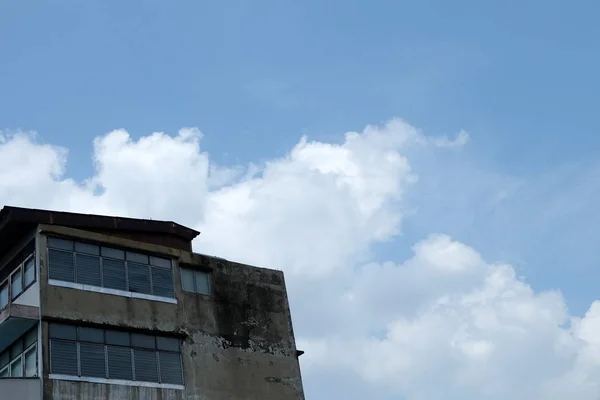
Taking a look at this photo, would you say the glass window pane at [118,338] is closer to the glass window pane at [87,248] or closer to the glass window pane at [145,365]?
the glass window pane at [145,365]

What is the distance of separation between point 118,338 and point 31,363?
8.24 ft

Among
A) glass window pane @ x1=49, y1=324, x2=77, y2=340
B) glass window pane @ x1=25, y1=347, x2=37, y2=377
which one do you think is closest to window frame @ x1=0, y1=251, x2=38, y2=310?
glass window pane @ x1=49, y1=324, x2=77, y2=340

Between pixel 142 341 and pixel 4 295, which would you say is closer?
pixel 142 341

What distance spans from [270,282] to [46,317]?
875cm

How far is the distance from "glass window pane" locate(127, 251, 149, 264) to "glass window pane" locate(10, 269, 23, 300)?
3234 millimetres

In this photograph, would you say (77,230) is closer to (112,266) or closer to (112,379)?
(112,266)

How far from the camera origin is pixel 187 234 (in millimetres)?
28688

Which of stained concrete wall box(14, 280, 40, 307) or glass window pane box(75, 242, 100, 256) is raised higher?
glass window pane box(75, 242, 100, 256)

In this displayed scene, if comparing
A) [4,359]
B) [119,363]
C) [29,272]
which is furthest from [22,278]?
[119,363]

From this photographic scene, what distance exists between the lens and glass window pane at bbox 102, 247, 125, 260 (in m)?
26.0

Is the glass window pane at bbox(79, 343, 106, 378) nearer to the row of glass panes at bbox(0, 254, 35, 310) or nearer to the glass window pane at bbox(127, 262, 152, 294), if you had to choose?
the glass window pane at bbox(127, 262, 152, 294)

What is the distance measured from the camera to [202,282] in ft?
91.8

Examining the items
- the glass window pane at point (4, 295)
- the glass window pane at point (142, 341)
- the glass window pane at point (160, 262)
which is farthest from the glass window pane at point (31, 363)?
the glass window pane at point (160, 262)

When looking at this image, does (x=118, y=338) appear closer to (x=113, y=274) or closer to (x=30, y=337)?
(x=113, y=274)
